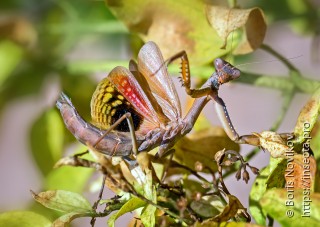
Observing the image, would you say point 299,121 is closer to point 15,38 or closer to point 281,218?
point 281,218

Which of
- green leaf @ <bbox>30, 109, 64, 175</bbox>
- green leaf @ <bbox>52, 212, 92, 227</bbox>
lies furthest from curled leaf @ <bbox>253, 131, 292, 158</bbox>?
green leaf @ <bbox>30, 109, 64, 175</bbox>

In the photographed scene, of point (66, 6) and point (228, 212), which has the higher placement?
point (66, 6)

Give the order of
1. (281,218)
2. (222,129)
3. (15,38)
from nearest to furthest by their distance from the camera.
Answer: (281,218), (222,129), (15,38)

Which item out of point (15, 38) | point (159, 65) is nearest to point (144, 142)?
point (159, 65)

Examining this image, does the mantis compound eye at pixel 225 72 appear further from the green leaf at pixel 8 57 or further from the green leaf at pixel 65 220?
the green leaf at pixel 8 57

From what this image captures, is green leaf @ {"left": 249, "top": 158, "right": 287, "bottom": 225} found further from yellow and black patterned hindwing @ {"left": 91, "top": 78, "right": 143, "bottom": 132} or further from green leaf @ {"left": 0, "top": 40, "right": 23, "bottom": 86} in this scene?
green leaf @ {"left": 0, "top": 40, "right": 23, "bottom": 86}

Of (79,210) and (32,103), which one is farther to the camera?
(32,103)

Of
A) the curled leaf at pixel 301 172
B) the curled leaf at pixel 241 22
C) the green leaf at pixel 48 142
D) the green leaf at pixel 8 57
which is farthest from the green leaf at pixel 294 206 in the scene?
the green leaf at pixel 8 57

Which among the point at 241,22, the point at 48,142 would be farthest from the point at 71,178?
the point at 241,22

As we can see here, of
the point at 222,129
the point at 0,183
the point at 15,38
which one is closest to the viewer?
the point at 222,129
